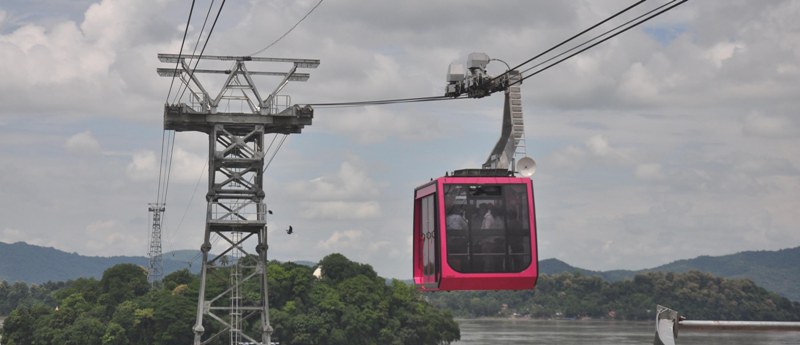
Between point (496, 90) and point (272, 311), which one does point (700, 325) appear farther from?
point (272, 311)

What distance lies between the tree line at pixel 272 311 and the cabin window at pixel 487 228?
100 metres

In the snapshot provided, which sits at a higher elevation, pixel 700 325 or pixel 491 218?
pixel 491 218

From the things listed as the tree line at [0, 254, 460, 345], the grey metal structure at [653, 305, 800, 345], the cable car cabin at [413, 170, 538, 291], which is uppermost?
the tree line at [0, 254, 460, 345]

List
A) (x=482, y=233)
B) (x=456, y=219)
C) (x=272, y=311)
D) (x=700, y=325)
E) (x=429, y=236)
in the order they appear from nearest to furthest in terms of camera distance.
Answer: (x=700, y=325)
(x=456, y=219)
(x=482, y=233)
(x=429, y=236)
(x=272, y=311)

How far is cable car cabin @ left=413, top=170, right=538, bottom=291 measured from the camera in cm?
2964

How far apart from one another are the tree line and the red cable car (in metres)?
100

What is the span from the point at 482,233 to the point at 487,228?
0.69ft

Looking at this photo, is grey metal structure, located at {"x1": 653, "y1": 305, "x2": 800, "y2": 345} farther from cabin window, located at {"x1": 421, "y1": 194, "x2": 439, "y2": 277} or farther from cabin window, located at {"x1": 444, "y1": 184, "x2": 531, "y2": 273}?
cabin window, located at {"x1": 421, "y1": 194, "x2": 439, "y2": 277}

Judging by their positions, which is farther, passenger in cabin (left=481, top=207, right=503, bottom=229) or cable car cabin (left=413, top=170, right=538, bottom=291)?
passenger in cabin (left=481, top=207, right=503, bottom=229)

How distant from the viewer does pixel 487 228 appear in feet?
98.8

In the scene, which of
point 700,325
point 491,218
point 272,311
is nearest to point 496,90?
point 491,218

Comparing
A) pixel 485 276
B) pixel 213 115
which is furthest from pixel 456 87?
pixel 213 115

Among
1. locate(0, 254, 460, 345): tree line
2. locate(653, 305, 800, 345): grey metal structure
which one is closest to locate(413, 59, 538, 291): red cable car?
locate(653, 305, 800, 345): grey metal structure

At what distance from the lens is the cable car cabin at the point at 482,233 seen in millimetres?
29641
